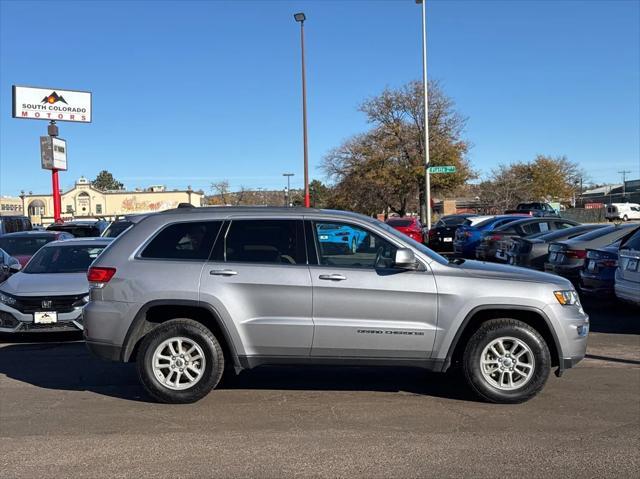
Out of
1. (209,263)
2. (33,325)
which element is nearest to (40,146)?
(33,325)

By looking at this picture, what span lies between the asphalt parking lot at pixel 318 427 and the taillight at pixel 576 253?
434 centimetres

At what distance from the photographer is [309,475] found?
403 centimetres

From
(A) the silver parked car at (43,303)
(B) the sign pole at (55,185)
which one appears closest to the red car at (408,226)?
(A) the silver parked car at (43,303)

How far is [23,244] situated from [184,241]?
10.00 m

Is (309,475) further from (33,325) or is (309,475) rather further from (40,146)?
(40,146)

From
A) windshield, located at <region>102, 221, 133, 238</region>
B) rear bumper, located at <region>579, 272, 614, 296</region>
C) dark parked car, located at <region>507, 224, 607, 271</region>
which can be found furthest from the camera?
windshield, located at <region>102, 221, 133, 238</region>

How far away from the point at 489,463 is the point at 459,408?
1.22 metres

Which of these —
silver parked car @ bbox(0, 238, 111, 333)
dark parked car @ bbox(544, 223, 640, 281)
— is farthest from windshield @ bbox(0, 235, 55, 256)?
dark parked car @ bbox(544, 223, 640, 281)

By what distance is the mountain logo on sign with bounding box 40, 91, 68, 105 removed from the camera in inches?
1373

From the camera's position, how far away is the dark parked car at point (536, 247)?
41.4ft

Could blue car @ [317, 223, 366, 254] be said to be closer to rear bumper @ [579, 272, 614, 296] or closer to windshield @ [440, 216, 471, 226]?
rear bumper @ [579, 272, 614, 296]

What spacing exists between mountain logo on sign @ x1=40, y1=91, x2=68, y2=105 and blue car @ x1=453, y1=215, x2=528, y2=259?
88.1 ft

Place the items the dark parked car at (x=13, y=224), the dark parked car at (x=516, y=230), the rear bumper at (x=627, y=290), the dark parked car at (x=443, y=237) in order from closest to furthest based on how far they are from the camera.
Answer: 1. the rear bumper at (x=627, y=290)
2. the dark parked car at (x=516, y=230)
3. the dark parked car at (x=443, y=237)
4. the dark parked car at (x=13, y=224)

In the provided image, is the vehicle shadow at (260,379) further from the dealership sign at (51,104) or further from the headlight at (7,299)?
the dealership sign at (51,104)
